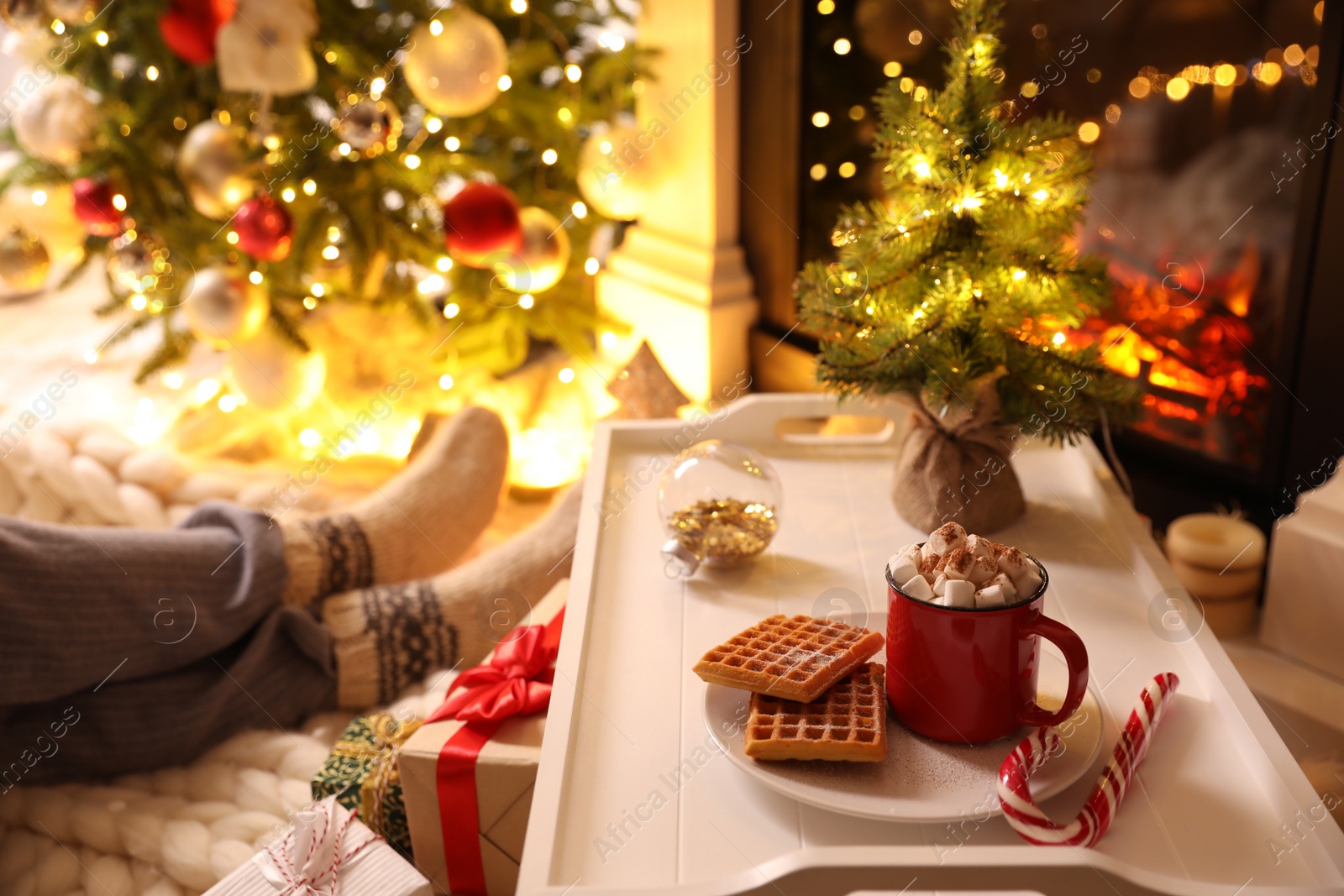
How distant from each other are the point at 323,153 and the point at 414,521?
28.0 inches

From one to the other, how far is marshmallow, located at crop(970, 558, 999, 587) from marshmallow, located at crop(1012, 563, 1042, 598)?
1 centimetres

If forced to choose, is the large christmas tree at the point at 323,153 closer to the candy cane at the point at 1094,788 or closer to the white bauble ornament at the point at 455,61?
the white bauble ornament at the point at 455,61

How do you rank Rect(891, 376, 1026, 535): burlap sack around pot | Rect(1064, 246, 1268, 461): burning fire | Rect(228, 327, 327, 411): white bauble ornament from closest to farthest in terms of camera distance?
Rect(891, 376, 1026, 535): burlap sack around pot → Rect(1064, 246, 1268, 461): burning fire → Rect(228, 327, 327, 411): white bauble ornament

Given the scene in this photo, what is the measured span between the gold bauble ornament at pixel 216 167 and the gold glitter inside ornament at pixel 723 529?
108cm

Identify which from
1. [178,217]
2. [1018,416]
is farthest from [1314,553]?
→ [178,217]

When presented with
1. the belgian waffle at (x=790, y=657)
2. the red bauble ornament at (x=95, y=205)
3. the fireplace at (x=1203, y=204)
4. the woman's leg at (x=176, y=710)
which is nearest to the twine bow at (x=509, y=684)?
the belgian waffle at (x=790, y=657)

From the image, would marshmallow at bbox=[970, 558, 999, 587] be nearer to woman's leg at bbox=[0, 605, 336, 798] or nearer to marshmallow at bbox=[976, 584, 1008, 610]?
marshmallow at bbox=[976, 584, 1008, 610]

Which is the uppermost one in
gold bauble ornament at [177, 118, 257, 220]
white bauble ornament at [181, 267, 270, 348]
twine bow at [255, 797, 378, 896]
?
gold bauble ornament at [177, 118, 257, 220]

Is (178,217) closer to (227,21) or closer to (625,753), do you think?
(227,21)

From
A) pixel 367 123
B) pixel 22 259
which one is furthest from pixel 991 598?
pixel 22 259

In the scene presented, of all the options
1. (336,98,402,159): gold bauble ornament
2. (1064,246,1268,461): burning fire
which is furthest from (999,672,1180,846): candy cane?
(336,98,402,159): gold bauble ornament

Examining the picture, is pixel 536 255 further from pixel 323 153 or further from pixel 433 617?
pixel 433 617

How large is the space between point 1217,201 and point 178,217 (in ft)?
5.36

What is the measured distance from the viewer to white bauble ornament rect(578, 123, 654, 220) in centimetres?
177
